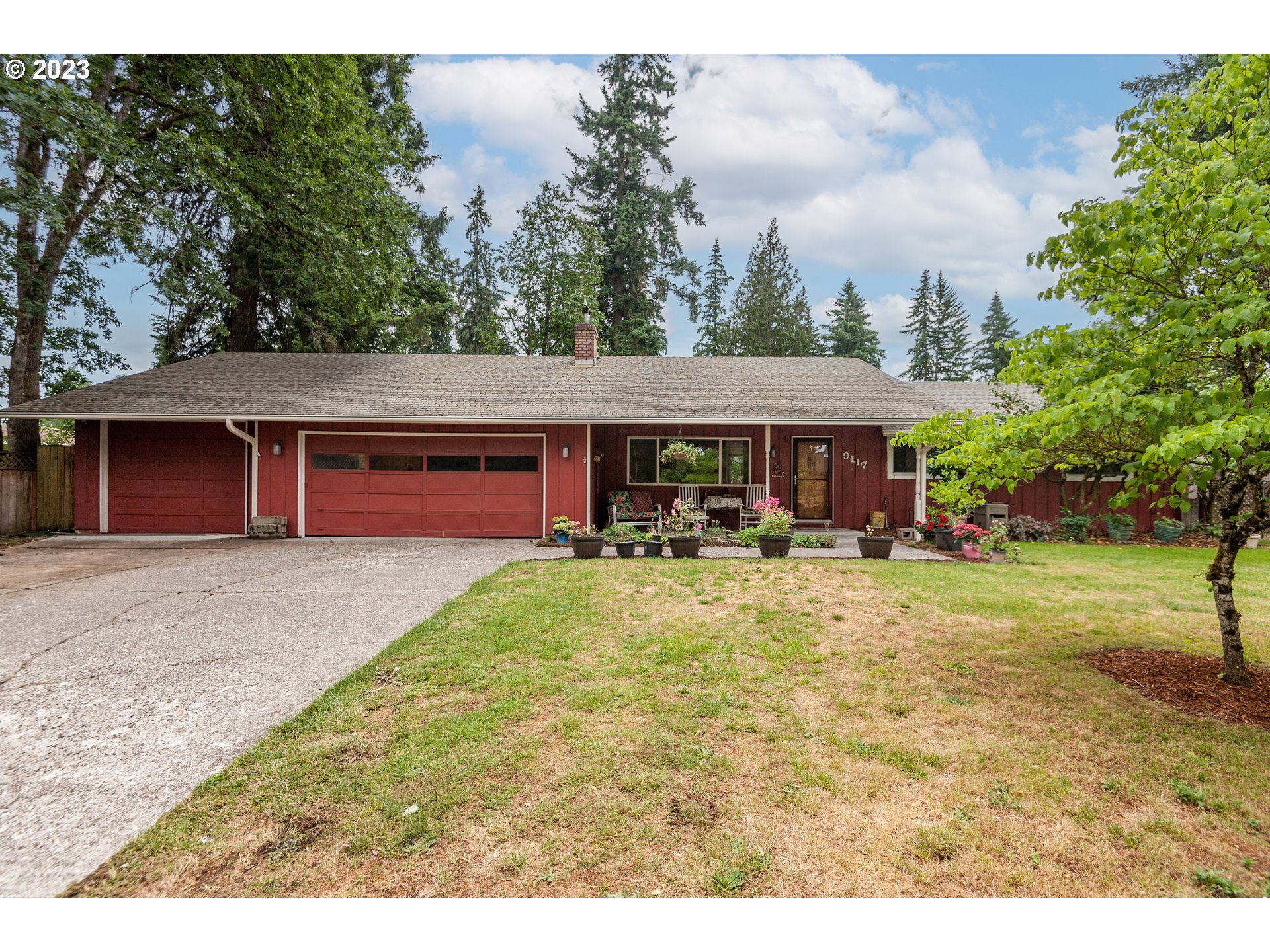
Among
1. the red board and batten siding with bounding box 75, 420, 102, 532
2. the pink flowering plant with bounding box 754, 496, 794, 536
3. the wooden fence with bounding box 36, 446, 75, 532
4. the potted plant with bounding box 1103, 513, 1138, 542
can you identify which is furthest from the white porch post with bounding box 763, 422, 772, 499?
the wooden fence with bounding box 36, 446, 75, 532

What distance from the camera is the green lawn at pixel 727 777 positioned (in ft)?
6.37

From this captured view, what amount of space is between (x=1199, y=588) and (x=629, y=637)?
6.94m

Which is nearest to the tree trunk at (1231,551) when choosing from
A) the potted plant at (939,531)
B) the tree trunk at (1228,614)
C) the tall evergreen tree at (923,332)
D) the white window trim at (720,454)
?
the tree trunk at (1228,614)

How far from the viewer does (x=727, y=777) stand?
8.30 ft

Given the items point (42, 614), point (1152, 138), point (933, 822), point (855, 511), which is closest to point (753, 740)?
point (933, 822)

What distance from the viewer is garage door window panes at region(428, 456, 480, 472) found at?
10.8m

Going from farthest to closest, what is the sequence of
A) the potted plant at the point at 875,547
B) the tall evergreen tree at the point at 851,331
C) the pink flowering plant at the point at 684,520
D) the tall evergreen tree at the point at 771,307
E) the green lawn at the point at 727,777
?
the tall evergreen tree at the point at 851,331
the tall evergreen tree at the point at 771,307
the pink flowering plant at the point at 684,520
the potted plant at the point at 875,547
the green lawn at the point at 727,777

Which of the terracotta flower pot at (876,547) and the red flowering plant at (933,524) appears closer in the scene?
the terracotta flower pot at (876,547)

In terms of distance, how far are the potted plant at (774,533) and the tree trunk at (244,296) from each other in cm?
1642

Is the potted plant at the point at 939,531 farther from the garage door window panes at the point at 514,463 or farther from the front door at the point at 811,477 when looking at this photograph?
the garage door window panes at the point at 514,463

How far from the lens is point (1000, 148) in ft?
35.2

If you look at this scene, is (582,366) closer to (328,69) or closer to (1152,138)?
(328,69)

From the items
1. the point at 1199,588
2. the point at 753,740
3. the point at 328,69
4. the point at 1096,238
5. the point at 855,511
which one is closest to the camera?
the point at 753,740

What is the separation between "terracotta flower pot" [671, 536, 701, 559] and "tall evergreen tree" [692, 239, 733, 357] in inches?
861
